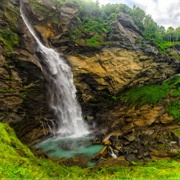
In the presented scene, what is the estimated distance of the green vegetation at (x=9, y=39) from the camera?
810 inches

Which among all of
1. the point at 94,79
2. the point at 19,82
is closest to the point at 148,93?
the point at 94,79

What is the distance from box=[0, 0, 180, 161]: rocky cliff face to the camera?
67.4 feet

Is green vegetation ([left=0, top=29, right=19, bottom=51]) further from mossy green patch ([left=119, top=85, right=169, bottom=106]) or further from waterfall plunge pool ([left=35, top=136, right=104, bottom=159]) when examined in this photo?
mossy green patch ([left=119, top=85, right=169, bottom=106])

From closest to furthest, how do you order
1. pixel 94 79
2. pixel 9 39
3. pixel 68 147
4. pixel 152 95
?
pixel 68 147 → pixel 9 39 → pixel 94 79 → pixel 152 95

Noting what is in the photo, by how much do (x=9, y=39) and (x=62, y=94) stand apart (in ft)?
34.0

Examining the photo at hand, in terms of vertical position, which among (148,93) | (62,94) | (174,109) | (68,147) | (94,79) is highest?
(94,79)

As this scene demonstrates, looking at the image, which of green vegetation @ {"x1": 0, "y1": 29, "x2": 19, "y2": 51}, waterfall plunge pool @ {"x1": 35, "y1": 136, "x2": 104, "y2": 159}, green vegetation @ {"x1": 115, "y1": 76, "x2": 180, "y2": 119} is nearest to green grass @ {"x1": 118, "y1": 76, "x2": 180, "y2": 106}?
green vegetation @ {"x1": 115, "y1": 76, "x2": 180, "y2": 119}

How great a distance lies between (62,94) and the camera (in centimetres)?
2675

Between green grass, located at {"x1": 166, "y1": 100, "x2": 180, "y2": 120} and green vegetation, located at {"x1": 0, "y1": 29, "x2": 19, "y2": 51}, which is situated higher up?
green vegetation, located at {"x1": 0, "y1": 29, "x2": 19, "y2": 51}

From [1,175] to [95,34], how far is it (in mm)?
33083

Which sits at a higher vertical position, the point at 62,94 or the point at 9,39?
the point at 9,39

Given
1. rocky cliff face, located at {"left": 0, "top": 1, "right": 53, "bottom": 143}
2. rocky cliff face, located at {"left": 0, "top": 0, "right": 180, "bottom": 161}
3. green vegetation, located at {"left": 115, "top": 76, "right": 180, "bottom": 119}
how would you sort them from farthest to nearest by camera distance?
1. green vegetation, located at {"left": 115, "top": 76, "right": 180, "bottom": 119}
2. rocky cliff face, located at {"left": 0, "top": 0, "right": 180, "bottom": 161}
3. rocky cliff face, located at {"left": 0, "top": 1, "right": 53, "bottom": 143}

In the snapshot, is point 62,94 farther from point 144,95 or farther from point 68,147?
point 144,95

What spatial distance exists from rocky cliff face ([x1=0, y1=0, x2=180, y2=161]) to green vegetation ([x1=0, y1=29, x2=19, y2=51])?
40cm
